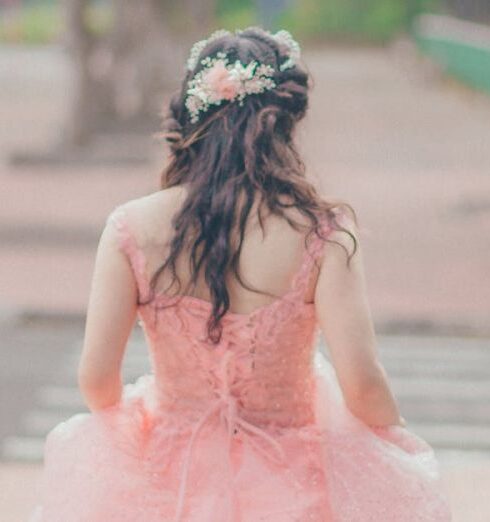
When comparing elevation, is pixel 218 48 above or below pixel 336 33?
above

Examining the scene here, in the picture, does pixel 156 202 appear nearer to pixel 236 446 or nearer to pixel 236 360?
pixel 236 360

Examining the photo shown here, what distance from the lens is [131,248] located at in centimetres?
304

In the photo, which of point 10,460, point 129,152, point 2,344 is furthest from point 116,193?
point 10,460

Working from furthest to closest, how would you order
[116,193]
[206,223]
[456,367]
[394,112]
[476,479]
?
[394,112] → [116,193] → [456,367] → [476,479] → [206,223]

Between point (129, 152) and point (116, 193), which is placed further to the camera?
point (129, 152)

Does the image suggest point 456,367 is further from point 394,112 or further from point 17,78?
point 17,78

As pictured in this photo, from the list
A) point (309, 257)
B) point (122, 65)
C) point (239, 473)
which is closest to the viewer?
point (309, 257)

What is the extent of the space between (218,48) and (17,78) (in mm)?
32527

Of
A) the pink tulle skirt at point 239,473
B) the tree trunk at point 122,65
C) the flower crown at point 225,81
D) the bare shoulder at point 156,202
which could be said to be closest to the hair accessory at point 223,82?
the flower crown at point 225,81

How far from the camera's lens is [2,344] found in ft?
28.0

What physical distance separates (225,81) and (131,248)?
0.41 metres

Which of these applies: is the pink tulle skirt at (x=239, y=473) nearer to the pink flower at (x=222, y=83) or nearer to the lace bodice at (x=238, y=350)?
the lace bodice at (x=238, y=350)

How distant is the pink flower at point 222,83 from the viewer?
303 centimetres

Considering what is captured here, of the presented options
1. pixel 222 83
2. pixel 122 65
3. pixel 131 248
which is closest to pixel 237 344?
pixel 131 248
